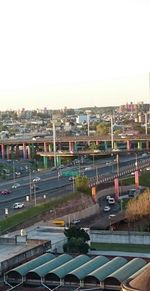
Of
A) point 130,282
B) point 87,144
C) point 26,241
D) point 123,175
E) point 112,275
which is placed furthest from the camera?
point 87,144

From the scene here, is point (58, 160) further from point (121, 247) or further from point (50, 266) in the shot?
point (50, 266)

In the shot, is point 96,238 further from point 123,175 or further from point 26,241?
point 123,175

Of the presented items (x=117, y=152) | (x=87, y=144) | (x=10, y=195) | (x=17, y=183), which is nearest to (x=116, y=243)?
(x=10, y=195)

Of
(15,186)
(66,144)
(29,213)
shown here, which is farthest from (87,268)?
(66,144)

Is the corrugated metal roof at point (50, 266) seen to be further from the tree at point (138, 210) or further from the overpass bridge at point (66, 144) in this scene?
the overpass bridge at point (66, 144)

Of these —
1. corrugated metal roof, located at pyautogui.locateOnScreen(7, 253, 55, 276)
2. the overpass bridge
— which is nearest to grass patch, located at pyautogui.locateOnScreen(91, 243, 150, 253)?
corrugated metal roof, located at pyautogui.locateOnScreen(7, 253, 55, 276)

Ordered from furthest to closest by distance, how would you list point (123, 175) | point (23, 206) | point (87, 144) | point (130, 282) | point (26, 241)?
point (87, 144), point (123, 175), point (23, 206), point (26, 241), point (130, 282)
